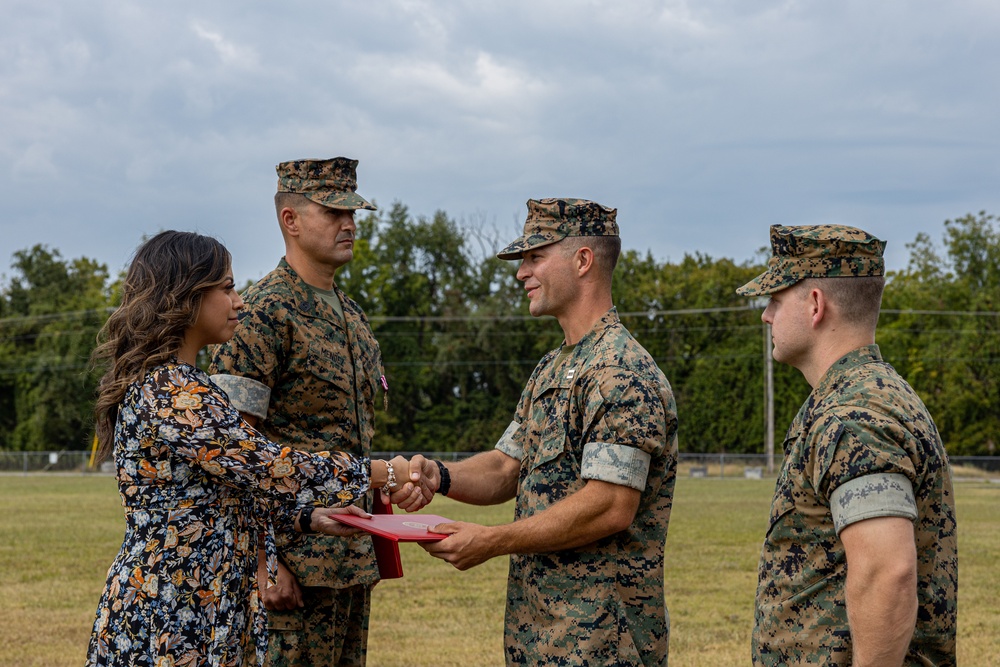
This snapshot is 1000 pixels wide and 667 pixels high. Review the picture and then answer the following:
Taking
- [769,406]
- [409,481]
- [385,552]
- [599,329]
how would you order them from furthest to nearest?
[769,406] → [385,552] → [409,481] → [599,329]

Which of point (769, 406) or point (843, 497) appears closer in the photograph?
point (843, 497)

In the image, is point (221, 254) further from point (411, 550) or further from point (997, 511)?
point (997, 511)

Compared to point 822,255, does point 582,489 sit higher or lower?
lower

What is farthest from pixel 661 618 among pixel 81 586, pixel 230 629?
pixel 81 586

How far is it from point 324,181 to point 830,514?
10.7 feet

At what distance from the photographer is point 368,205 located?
5715 mm

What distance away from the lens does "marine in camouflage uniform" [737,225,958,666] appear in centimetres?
302

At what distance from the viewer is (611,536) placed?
3988 millimetres

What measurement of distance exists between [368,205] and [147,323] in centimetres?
217

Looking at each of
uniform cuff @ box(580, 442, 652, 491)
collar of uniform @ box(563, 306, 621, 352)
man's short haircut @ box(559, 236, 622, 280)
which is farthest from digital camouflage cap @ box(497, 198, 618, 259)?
uniform cuff @ box(580, 442, 652, 491)

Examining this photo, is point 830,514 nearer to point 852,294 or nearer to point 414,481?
point 852,294

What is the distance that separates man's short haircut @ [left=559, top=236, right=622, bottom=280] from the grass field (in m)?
5.33

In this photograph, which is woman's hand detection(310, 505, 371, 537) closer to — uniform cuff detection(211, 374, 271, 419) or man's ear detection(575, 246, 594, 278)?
uniform cuff detection(211, 374, 271, 419)

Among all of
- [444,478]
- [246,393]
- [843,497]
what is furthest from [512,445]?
[843,497]
